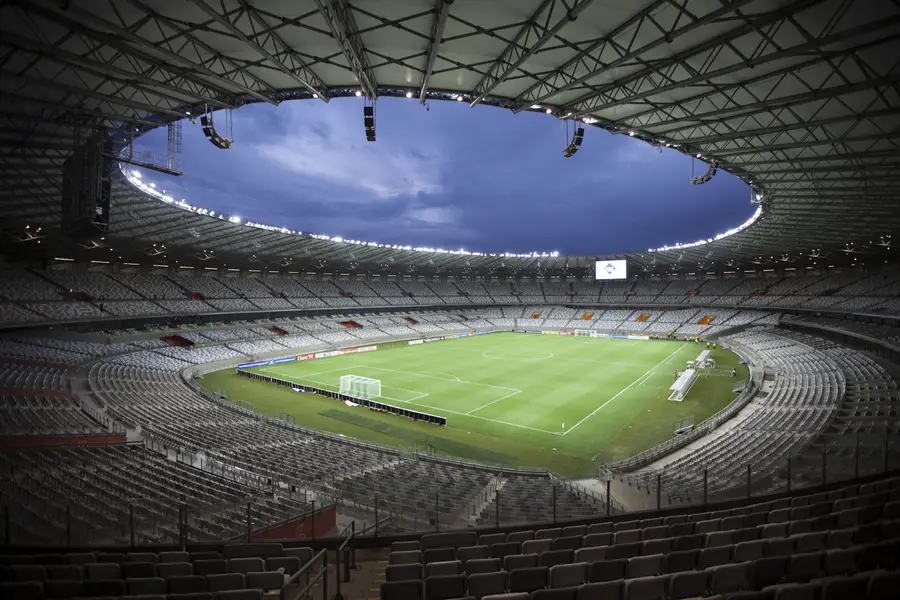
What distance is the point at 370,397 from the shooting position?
31.0m

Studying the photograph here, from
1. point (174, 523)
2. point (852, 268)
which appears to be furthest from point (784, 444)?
point (852, 268)

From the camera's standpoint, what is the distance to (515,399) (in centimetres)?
3078

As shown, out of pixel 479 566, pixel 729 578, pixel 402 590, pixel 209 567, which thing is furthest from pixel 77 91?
pixel 729 578

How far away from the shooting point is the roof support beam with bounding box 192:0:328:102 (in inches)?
355

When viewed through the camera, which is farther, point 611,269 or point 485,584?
point 611,269

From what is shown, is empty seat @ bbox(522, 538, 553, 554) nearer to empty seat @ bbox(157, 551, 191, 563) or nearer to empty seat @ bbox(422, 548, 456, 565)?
empty seat @ bbox(422, 548, 456, 565)

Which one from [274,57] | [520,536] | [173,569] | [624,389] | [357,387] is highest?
[274,57]

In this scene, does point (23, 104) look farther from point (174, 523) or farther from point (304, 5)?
point (174, 523)

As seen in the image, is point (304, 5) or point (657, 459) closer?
point (304, 5)

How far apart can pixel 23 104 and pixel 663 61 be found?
19.1 metres

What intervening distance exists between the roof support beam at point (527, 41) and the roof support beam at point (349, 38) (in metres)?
3.49

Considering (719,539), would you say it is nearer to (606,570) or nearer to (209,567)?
(606,570)

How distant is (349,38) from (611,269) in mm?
54861

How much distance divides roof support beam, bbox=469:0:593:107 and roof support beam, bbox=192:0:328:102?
5.00m
